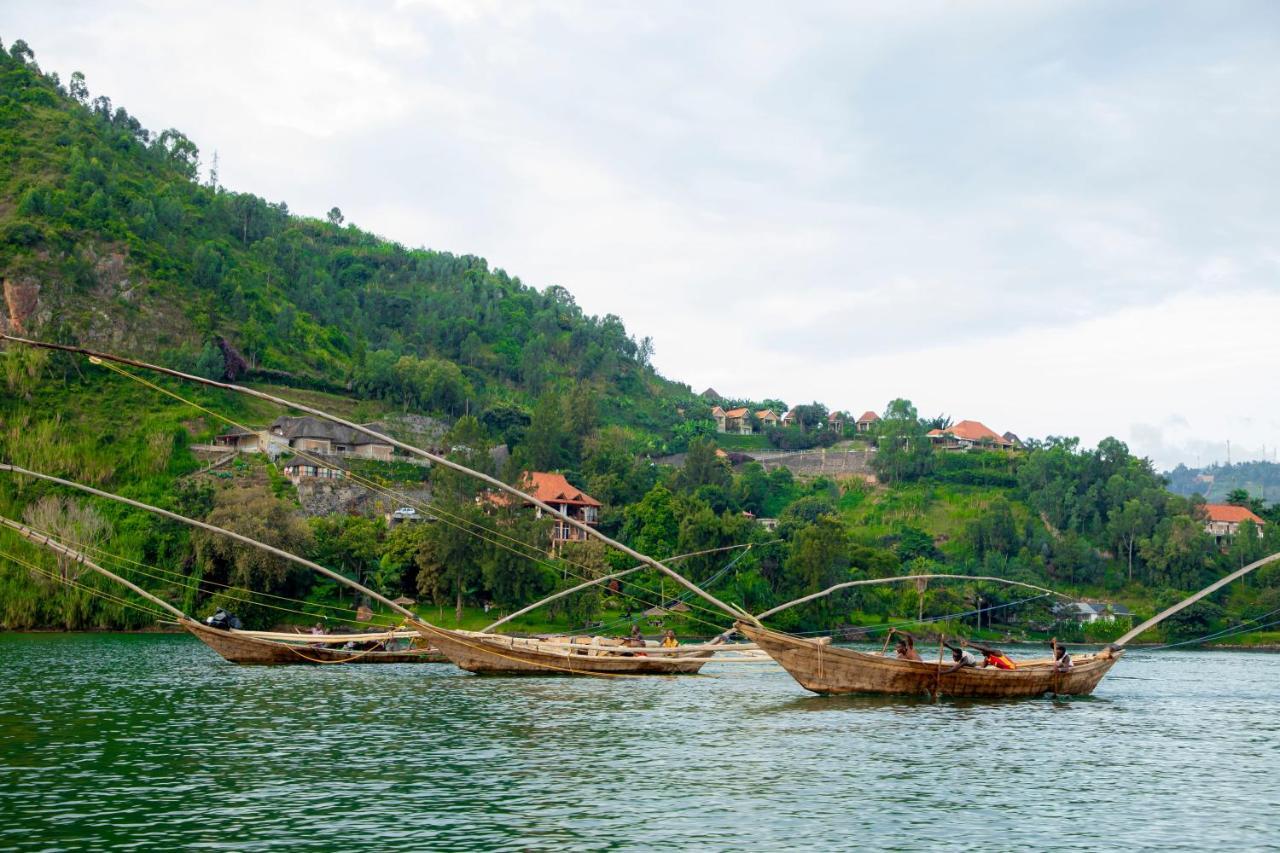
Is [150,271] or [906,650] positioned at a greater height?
[150,271]

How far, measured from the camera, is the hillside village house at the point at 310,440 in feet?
404

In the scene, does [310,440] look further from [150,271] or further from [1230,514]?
[1230,514]

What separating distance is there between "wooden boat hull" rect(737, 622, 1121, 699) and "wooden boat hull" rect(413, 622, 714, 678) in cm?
721

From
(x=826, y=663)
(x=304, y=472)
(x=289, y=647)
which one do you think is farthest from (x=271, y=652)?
(x=304, y=472)

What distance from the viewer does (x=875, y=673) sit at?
43.1 metres

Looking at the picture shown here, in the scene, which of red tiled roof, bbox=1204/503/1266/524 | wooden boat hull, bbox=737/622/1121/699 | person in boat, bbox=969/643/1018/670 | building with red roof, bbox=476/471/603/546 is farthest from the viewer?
red tiled roof, bbox=1204/503/1266/524

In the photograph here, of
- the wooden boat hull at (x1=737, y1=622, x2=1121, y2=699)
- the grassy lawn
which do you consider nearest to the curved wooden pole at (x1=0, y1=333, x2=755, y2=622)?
the wooden boat hull at (x1=737, y1=622, x2=1121, y2=699)

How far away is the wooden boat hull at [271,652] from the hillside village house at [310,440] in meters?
62.7

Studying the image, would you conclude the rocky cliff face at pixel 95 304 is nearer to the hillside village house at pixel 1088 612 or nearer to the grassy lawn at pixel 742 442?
the grassy lawn at pixel 742 442

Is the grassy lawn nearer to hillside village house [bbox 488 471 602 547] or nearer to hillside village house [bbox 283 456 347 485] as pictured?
hillside village house [bbox 488 471 602 547]

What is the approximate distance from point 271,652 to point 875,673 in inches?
1125

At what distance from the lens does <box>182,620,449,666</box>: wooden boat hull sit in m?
54.0

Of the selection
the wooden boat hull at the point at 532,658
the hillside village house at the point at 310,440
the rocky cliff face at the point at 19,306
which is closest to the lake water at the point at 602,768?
the wooden boat hull at the point at 532,658

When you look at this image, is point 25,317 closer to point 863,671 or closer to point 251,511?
point 251,511
